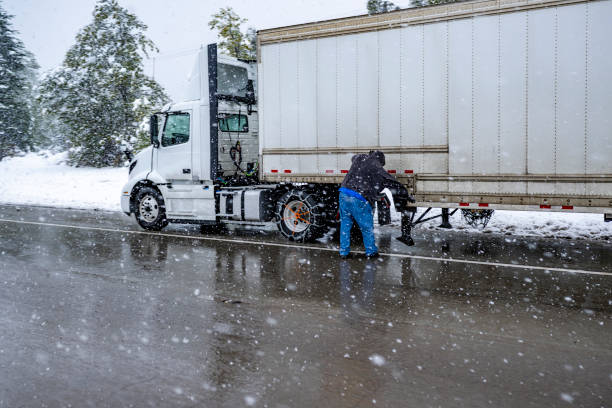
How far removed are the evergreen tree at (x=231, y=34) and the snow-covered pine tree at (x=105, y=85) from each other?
863cm

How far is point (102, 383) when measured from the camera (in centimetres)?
376

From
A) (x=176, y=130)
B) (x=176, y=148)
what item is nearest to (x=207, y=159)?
(x=176, y=148)

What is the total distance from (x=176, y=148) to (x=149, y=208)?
1543 millimetres

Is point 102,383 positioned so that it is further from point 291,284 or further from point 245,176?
point 245,176

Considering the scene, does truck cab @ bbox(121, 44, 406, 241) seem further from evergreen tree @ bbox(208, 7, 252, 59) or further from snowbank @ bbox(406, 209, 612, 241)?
evergreen tree @ bbox(208, 7, 252, 59)

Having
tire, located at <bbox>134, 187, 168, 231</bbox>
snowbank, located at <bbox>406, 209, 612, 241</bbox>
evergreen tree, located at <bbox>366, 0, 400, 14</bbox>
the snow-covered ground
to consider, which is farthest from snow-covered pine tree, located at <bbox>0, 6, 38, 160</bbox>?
snowbank, located at <bbox>406, 209, 612, 241</bbox>

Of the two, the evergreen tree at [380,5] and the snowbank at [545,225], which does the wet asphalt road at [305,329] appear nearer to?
the snowbank at [545,225]

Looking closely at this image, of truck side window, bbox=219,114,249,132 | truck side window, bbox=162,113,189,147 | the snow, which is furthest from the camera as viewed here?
truck side window, bbox=162,113,189,147

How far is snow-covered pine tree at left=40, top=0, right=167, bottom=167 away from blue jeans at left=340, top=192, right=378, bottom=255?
19.2 meters

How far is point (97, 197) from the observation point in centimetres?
1984

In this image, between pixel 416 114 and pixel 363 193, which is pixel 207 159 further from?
pixel 416 114

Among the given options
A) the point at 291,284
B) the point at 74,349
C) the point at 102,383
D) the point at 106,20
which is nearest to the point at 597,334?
the point at 291,284

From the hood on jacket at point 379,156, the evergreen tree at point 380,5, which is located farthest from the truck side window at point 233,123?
the evergreen tree at point 380,5

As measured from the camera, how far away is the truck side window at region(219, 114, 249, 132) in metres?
11.2
